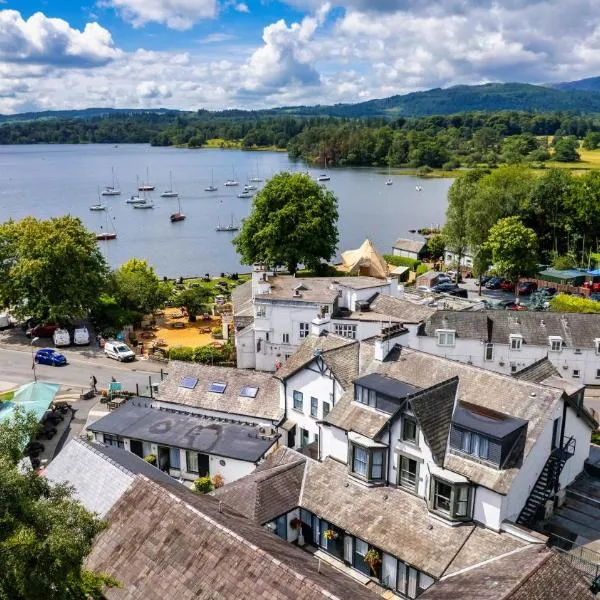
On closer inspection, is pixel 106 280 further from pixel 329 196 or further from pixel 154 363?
pixel 329 196

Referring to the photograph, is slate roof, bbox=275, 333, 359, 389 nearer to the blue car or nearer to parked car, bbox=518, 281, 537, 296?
the blue car

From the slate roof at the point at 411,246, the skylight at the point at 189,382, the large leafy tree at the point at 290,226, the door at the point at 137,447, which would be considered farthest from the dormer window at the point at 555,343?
the slate roof at the point at 411,246

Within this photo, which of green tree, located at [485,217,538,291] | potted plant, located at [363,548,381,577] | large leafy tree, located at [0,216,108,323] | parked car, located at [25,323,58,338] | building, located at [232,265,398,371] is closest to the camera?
potted plant, located at [363,548,381,577]

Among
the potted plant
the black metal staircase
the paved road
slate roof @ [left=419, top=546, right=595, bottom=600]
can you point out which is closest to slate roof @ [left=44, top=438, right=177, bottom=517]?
the potted plant

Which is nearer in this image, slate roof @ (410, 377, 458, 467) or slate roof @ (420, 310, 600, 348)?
slate roof @ (410, 377, 458, 467)

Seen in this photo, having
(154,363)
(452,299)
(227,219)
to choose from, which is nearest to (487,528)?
(154,363)

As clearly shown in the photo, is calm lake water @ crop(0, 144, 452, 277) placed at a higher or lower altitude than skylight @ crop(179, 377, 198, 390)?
lower
